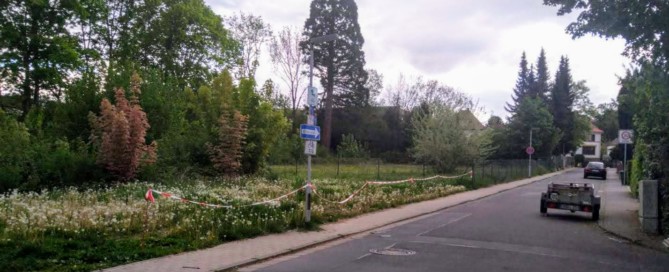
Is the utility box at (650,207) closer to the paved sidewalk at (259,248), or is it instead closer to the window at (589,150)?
the paved sidewalk at (259,248)

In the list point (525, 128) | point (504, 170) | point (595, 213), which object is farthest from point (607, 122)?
point (595, 213)

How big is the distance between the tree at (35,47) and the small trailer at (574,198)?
26329 mm

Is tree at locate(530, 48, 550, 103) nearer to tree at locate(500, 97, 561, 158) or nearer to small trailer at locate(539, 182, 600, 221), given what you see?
tree at locate(500, 97, 561, 158)

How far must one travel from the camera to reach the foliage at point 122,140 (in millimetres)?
19234

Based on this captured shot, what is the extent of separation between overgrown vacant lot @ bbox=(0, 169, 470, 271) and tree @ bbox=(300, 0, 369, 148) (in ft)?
130

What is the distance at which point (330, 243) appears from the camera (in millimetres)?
12578

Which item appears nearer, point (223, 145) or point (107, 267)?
point (107, 267)

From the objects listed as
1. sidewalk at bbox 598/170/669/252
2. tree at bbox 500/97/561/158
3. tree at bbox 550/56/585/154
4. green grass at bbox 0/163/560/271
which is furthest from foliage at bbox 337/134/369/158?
green grass at bbox 0/163/560/271

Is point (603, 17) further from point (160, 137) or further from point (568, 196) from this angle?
point (160, 137)

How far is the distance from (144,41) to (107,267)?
114 feet

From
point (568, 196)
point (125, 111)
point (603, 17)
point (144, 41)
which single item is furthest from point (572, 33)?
point (144, 41)

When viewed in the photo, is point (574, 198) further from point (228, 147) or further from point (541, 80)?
point (541, 80)


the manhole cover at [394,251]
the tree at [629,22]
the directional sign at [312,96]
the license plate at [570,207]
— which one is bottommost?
the manhole cover at [394,251]

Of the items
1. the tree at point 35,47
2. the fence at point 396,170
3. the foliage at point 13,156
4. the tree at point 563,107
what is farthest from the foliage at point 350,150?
the foliage at point 13,156
